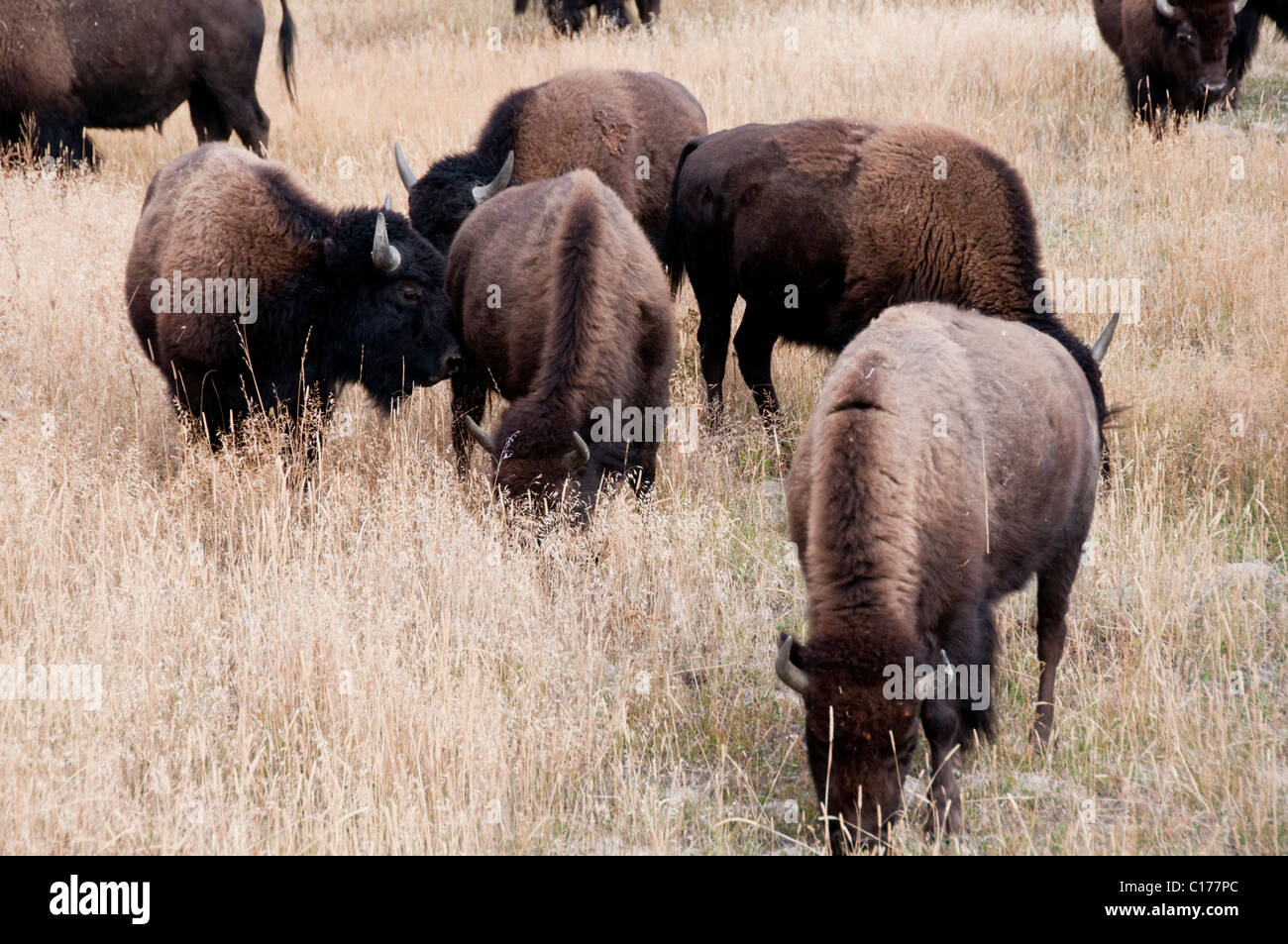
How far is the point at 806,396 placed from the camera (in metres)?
7.73

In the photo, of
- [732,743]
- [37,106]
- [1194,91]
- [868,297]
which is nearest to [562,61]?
[37,106]

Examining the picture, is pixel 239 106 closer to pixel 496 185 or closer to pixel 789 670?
pixel 496 185

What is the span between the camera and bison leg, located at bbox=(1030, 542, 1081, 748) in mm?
4410

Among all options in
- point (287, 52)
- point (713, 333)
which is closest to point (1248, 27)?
point (713, 333)

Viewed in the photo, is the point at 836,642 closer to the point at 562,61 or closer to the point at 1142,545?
the point at 1142,545

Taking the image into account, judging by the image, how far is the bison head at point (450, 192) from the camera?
7.98 m

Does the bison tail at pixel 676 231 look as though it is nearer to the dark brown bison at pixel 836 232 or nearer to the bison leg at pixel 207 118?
the dark brown bison at pixel 836 232

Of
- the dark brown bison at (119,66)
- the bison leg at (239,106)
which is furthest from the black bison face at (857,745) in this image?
the bison leg at (239,106)

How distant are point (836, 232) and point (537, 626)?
302 cm

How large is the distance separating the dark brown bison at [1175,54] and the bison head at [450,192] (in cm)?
609

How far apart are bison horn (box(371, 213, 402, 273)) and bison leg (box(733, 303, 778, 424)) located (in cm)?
212

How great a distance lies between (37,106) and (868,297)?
958cm

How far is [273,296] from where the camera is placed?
6.30 meters

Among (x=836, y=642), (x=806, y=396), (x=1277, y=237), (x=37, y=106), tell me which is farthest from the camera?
(x=37, y=106)
